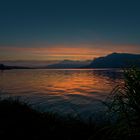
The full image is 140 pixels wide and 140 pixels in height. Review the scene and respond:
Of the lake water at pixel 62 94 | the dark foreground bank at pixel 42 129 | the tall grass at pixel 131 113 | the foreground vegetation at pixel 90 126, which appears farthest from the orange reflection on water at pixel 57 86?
the tall grass at pixel 131 113

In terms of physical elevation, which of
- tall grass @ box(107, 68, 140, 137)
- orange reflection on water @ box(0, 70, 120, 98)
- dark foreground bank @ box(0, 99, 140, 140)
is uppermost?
tall grass @ box(107, 68, 140, 137)

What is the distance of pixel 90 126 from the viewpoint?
8.53 m

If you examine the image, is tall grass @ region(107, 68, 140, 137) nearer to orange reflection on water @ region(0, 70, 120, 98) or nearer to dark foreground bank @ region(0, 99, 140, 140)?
dark foreground bank @ region(0, 99, 140, 140)

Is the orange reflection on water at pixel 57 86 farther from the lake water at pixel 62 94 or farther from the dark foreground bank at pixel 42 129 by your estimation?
the dark foreground bank at pixel 42 129

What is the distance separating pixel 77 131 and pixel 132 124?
134 inches

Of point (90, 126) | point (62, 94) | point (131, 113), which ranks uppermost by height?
point (131, 113)

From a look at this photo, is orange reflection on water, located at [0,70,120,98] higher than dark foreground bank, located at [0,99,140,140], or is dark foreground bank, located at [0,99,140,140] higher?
dark foreground bank, located at [0,99,140,140]

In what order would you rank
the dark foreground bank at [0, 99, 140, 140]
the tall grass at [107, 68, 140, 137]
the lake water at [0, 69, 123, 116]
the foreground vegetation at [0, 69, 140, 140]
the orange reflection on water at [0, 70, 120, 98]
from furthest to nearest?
the orange reflection on water at [0, 70, 120, 98] → the lake water at [0, 69, 123, 116] → the dark foreground bank at [0, 99, 140, 140] → the foreground vegetation at [0, 69, 140, 140] → the tall grass at [107, 68, 140, 137]

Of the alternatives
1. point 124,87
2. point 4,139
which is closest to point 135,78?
point 124,87

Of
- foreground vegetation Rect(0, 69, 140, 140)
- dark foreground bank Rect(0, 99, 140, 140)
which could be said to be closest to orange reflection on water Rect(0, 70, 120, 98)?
dark foreground bank Rect(0, 99, 140, 140)

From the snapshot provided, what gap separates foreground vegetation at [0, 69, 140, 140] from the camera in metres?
4.71

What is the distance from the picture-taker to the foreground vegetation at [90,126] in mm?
4715

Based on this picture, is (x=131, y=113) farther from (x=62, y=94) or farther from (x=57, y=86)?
(x=57, y=86)

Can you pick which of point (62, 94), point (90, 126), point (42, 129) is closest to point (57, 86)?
point (62, 94)
